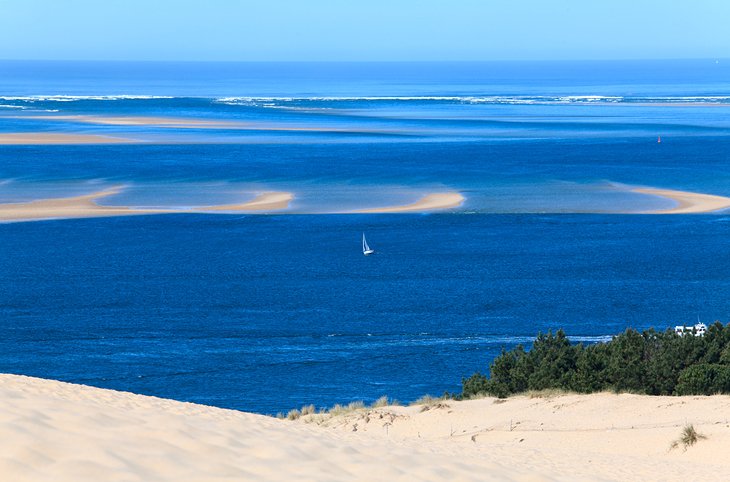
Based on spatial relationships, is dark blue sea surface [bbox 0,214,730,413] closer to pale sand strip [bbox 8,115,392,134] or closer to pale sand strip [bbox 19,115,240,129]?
pale sand strip [bbox 8,115,392,134]

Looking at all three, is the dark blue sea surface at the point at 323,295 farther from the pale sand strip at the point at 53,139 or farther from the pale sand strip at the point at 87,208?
the pale sand strip at the point at 53,139

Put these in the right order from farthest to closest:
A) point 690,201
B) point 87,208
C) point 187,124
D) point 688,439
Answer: point 187,124 → point 690,201 → point 87,208 → point 688,439

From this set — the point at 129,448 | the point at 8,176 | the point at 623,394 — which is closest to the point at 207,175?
the point at 8,176

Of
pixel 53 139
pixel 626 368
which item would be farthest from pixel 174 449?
pixel 53 139

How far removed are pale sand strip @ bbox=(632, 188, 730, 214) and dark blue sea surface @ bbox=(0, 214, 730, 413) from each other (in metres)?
3.19

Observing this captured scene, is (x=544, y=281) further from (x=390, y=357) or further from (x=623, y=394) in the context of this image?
(x=623, y=394)

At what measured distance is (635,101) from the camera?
163 meters

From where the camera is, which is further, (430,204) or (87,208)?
(430,204)

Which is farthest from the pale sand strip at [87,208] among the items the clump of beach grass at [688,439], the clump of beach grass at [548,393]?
the clump of beach grass at [688,439]

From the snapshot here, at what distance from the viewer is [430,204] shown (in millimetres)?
64688

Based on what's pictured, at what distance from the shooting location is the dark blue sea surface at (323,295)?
103 ft

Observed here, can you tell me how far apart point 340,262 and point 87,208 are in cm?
2098

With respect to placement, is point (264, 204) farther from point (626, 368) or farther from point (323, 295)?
point (626, 368)

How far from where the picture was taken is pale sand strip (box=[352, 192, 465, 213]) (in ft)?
205
